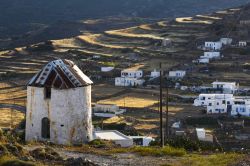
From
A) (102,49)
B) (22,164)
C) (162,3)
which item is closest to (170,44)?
(102,49)

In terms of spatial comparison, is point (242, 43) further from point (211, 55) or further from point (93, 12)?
point (93, 12)

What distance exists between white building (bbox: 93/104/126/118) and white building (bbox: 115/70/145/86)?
49.9 feet

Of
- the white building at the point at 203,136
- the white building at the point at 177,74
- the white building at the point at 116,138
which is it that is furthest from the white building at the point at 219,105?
the white building at the point at 116,138

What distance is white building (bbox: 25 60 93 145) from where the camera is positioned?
1906 cm

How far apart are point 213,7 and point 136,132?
141m

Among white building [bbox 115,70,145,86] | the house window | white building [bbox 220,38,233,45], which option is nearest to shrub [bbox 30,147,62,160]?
the house window

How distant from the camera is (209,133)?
4297 centimetres

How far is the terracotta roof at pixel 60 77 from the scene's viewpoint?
19094 mm

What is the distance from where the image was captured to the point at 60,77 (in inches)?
752

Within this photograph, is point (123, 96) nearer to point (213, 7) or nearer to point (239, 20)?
point (239, 20)

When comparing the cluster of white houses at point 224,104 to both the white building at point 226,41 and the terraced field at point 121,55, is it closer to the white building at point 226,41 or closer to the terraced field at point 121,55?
the terraced field at point 121,55

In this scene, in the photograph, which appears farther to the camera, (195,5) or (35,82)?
(195,5)

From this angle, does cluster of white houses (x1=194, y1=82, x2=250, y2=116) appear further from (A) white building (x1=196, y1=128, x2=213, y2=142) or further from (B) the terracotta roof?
(B) the terracotta roof

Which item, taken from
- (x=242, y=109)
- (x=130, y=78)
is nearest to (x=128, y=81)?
(x=130, y=78)
